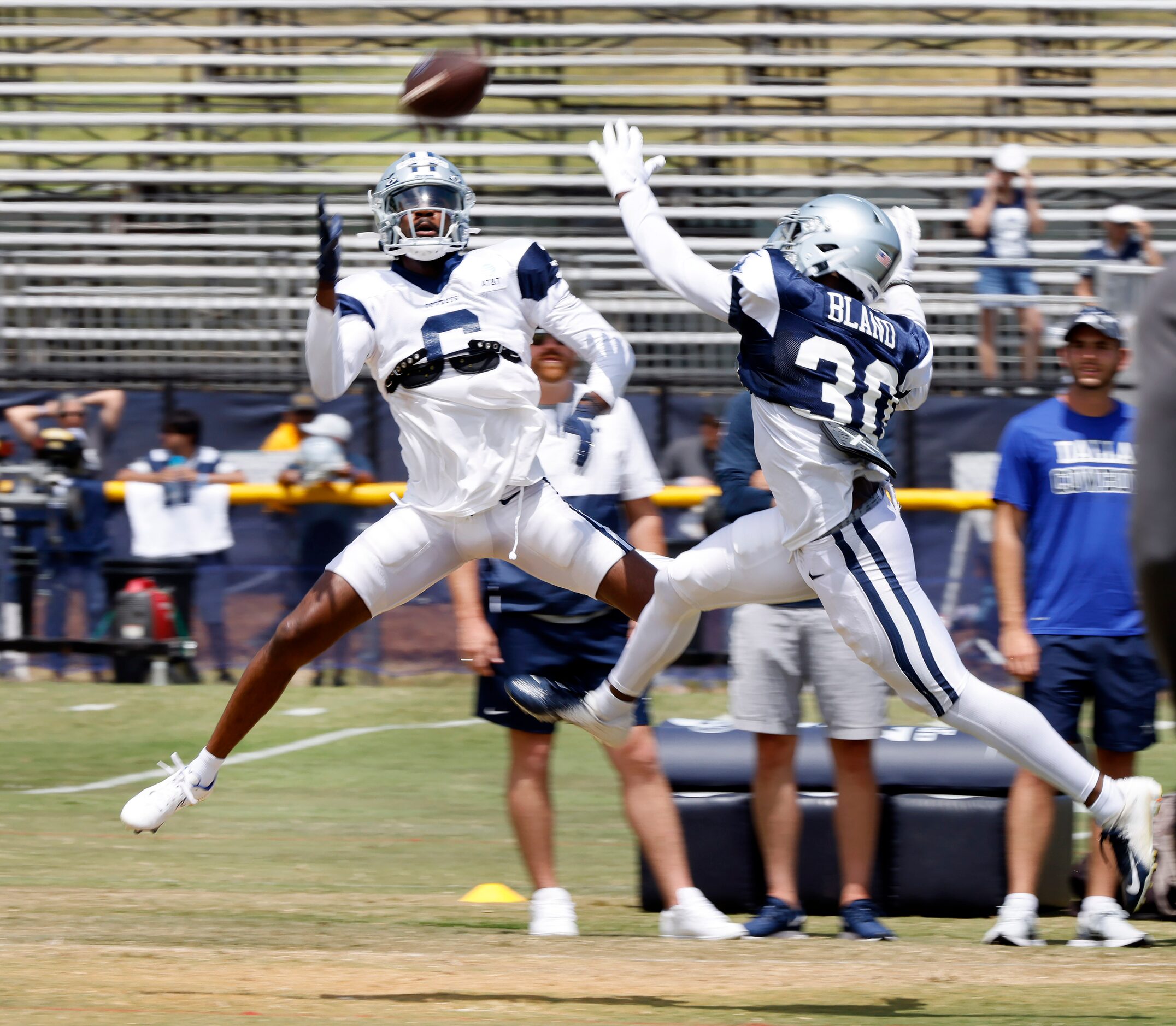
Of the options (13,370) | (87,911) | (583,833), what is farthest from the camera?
(13,370)

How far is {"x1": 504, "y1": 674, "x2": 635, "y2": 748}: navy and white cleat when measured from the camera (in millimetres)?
5117

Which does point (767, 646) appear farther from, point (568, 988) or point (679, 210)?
point (679, 210)

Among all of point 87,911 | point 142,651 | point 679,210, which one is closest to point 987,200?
point 679,210

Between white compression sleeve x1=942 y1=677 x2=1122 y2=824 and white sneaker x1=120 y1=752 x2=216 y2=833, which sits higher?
white compression sleeve x1=942 y1=677 x2=1122 y2=824

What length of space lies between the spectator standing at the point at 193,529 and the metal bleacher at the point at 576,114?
4.19 metres

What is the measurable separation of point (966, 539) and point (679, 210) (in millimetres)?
6399

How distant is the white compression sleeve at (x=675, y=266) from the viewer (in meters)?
4.60

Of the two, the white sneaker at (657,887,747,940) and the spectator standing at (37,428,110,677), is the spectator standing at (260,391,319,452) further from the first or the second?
the white sneaker at (657,887,747,940)

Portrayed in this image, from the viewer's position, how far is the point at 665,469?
38.3ft

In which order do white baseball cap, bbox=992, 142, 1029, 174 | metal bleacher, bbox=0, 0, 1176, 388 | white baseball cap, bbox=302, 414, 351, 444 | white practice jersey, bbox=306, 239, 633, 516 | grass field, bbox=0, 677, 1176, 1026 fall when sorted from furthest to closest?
1. metal bleacher, bbox=0, 0, 1176, 388
2. white baseball cap, bbox=992, 142, 1029, 174
3. white baseball cap, bbox=302, 414, 351, 444
4. white practice jersey, bbox=306, 239, 633, 516
5. grass field, bbox=0, 677, 1176, 1026

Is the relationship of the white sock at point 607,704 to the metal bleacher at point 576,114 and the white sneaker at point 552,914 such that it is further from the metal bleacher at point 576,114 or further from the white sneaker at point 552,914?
the metal bleacher at point 576,114

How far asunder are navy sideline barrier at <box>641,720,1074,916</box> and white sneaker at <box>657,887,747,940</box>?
0.37m

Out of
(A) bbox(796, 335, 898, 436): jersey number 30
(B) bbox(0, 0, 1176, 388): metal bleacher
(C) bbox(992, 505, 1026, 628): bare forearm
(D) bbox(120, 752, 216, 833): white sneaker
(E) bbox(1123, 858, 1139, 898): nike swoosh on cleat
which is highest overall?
(B) bbox(0, 0, 1176, 388): metal bleacher

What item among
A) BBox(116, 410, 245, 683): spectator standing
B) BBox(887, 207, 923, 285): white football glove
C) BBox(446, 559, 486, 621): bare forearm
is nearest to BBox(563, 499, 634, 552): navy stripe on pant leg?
BBox(446, 559, 486, 621): bare forearm
